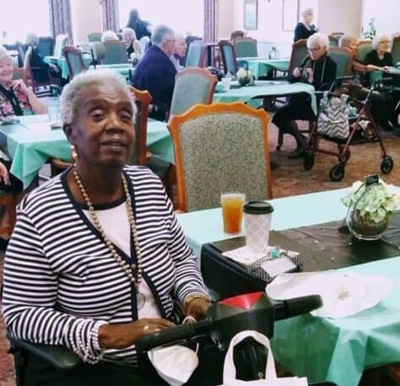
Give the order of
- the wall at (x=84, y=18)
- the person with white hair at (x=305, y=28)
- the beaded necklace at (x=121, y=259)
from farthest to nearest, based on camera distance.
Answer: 1. the wall at (x=84, y=18)
2. the person with white hair at (x=305, y=28)
3. the beaded necklace at (x=121, y=259)

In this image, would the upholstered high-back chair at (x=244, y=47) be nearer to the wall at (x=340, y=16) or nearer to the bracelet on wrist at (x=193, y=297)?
the wall at (x=340, y=16)

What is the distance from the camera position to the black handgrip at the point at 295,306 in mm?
1153

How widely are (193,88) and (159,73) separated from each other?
84 cm

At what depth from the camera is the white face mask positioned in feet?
4.01

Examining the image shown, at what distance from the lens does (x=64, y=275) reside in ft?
4.77

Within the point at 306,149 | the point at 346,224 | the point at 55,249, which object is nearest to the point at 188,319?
the point at 55,249

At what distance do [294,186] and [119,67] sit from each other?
13.5ft

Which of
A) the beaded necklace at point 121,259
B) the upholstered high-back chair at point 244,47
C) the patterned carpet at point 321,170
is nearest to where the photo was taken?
the beaded necklace at point 121,259

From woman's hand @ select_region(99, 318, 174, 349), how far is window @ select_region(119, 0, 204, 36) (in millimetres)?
11600

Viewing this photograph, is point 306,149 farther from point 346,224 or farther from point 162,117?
point 346,224

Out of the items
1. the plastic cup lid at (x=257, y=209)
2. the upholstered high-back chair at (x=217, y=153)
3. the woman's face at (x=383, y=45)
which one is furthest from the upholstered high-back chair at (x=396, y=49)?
the plastic cup lid at (x=257, y=209)

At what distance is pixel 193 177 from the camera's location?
2.36m

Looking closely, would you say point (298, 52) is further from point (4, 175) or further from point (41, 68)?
point (4, 175)

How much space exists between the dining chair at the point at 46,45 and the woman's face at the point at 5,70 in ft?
25.0
